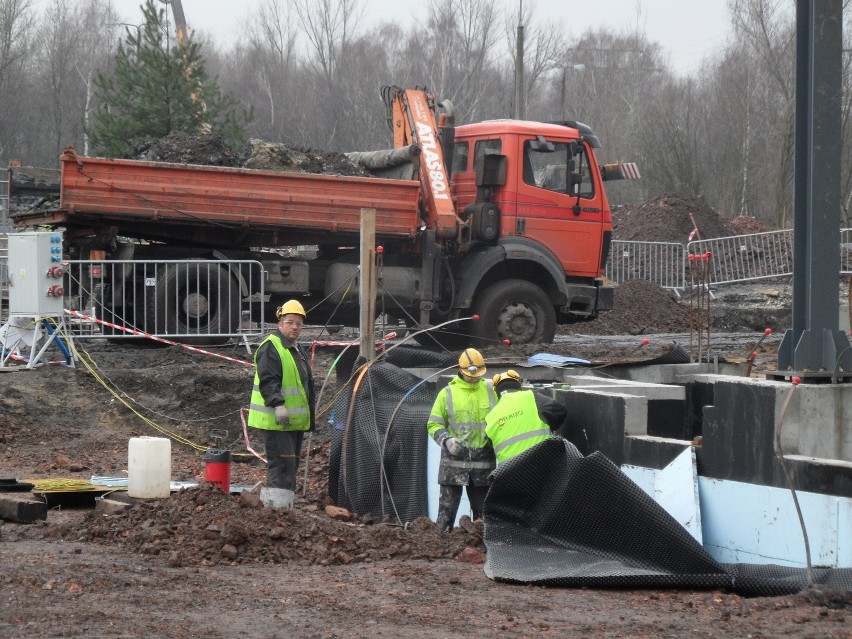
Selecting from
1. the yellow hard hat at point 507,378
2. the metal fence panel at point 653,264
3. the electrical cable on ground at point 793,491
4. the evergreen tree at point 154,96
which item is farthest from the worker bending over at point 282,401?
the metal fence panel at point 653,264

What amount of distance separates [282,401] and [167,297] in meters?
6.19

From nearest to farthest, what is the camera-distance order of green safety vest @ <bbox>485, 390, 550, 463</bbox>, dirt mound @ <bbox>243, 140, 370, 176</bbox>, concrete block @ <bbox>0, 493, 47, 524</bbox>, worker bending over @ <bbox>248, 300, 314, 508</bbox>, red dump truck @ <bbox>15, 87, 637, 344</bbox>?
concrete block @ <bbox>0, 493, 47, 524</bbox>
green safety vest @ <bbox>485, 390, 550, 463</bbox>
worker bending over @ <bbox>248, 300, 314, 508</bbox>
red dump truck @ <bbox>15, 87, 637, 344</bbox>
dirt mound @ <bbox>243, 140, 370, 176</bbox>

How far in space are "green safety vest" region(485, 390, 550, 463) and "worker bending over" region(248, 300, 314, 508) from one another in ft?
5.24

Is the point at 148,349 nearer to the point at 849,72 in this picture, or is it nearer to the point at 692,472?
the point at 692,472

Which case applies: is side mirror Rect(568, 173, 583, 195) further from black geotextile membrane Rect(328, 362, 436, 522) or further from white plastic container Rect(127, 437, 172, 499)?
white plastic container Rect(127, 437, 172, 499)

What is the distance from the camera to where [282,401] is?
877cm

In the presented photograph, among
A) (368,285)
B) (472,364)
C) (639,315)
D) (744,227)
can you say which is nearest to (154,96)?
(639,315)

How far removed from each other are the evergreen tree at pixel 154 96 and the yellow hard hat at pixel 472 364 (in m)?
12.8

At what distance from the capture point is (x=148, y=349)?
1469cm

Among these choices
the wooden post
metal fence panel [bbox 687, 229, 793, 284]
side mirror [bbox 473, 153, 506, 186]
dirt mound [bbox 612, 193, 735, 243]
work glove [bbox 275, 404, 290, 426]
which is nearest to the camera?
work glove [bbox 275, 404, 290, 426]

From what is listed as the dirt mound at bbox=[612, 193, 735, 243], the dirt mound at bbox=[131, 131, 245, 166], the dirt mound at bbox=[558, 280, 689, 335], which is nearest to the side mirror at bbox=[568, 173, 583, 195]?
the dirt mound at bbox=[131, 131, 245, 166]

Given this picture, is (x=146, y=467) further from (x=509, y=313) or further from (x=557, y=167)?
(x=557, y=167)

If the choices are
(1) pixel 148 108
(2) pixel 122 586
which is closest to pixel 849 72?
(1) pixel 148 108

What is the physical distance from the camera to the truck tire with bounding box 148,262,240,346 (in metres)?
14.5
